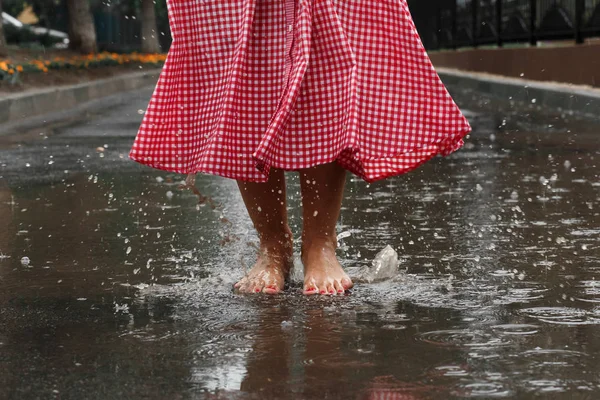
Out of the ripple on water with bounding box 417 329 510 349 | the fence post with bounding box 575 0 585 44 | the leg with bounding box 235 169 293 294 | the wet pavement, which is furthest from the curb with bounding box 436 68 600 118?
the ripple on water with bounding box 417 329 510 349

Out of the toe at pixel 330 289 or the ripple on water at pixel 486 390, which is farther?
the toe at pixel 330 289

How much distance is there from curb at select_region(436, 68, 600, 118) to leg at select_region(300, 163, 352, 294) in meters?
8.73

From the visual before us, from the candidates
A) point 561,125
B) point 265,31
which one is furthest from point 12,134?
point 265,31

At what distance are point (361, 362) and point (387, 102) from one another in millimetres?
1313

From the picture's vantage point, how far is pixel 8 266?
→ 4.79 metres

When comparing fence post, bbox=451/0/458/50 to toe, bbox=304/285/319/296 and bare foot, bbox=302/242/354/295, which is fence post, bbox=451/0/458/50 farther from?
toe, bbox=304/285/319/296

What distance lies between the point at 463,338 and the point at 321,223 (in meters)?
1.09

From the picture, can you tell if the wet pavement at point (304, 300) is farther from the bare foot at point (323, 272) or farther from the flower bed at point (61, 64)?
the flower bed at point (61, 64)

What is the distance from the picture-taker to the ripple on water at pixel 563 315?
11.8 ft

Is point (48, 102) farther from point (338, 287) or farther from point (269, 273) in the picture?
point (338, 287)

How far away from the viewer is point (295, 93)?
4.09m

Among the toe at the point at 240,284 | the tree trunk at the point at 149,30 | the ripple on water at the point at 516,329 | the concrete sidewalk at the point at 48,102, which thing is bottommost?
the tree trunk at the point at 149,30

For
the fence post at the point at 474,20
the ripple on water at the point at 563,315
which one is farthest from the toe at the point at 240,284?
the fence post at the point at 474,20

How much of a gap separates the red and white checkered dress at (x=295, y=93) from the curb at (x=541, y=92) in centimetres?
873
